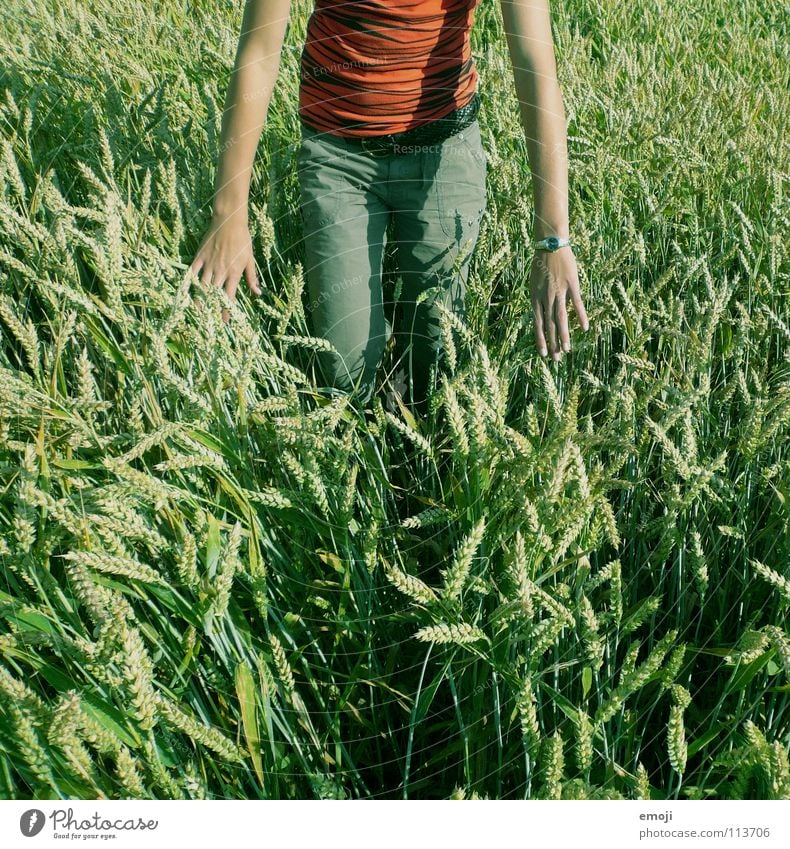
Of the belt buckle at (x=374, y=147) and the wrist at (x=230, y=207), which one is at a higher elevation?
the belt buckle at (x=374, y=147)

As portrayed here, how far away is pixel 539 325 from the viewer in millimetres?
1122

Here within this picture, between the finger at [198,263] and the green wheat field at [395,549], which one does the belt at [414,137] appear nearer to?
the green wheat field at [395,549]

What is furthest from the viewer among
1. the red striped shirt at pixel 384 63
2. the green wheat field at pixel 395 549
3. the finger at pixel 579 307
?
the red striped shirt at pixel 384 63

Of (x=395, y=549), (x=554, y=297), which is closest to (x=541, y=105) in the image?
(x=554, y=297)

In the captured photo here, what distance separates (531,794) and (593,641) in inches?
7.4

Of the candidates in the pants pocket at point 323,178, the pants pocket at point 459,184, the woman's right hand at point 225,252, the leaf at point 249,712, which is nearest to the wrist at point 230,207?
the woman's right hand at point 225,252

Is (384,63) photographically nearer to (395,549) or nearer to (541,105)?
(541,105)

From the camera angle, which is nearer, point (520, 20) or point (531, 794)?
point (531, 794)

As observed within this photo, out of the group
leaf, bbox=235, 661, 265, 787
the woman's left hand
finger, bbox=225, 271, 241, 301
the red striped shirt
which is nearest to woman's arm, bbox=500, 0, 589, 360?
the woman's left hand

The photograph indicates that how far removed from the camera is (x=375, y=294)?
1.47 m

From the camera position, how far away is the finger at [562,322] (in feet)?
3.59

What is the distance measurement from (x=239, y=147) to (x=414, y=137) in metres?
0.35
